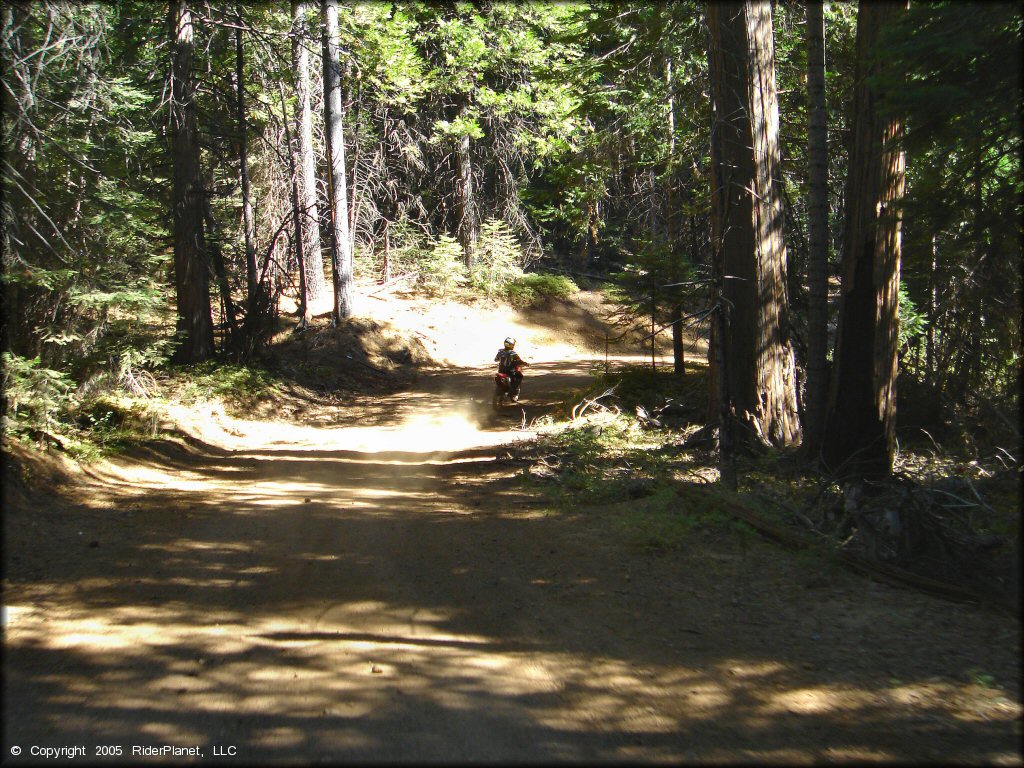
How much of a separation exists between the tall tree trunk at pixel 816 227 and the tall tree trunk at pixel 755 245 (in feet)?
2.18

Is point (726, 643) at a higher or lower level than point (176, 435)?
lower

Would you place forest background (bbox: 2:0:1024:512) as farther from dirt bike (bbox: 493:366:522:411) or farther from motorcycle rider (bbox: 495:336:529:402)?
dirt bike (bbox: 493:366:522:411)

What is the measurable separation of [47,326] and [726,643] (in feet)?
38.6

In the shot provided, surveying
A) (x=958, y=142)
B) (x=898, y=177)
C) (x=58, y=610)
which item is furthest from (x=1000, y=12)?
(x=58, y=610)

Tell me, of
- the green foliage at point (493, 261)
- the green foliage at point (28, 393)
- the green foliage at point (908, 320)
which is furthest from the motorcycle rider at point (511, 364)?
the green foliage at point (493, 261)

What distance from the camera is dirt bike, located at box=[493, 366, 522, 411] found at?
60.4 ft

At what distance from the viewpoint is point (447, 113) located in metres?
34.8

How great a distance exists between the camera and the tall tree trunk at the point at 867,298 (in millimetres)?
9867

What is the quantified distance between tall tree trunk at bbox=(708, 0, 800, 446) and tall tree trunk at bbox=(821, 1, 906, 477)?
58.9 inches

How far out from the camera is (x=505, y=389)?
60.6 feet

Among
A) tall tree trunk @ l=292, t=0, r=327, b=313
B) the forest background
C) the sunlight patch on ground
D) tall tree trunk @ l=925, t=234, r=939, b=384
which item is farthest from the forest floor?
tall tree trunk @ l=292, t=0, r=327, b=313

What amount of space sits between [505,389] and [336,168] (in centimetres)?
1052

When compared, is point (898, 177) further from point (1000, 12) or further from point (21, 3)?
point (21, 3)

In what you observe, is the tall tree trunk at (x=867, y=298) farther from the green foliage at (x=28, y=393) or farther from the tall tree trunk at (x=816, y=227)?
the green foliage at (x=28, y=393)
